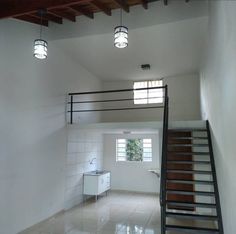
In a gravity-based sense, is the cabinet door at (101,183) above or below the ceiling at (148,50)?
below

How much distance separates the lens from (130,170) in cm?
777

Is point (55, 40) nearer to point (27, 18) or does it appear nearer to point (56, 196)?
point (27, 18)

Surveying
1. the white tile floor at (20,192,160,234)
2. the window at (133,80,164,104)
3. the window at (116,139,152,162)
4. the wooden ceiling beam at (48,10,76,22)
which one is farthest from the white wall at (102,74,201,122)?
the wooden ceiling beam at (48,10,76,22)

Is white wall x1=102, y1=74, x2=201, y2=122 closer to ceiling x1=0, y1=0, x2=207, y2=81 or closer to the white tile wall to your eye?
ceiling x1=0, y1=0, x2=207, y2=81

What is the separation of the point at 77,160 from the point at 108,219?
5.97 ft

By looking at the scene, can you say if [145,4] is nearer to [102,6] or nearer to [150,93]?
[102,6]

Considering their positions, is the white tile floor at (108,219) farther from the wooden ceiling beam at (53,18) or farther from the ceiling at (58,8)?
the wooden ceiling beam at (53,18)

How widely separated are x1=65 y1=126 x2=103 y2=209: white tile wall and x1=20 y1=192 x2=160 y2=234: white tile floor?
0.32 metres

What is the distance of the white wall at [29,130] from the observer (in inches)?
154

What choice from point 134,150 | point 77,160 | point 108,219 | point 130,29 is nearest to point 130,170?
point 134,150

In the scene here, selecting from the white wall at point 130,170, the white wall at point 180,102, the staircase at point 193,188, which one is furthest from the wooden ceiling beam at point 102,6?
the white wall at point 130,170

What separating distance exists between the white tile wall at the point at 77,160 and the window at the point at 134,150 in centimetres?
110

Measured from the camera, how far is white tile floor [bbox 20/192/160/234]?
4344 millimetres

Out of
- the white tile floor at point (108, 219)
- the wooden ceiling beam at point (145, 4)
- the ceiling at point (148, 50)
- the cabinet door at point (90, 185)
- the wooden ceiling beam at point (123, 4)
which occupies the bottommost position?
the white tile floor at point (108, 219)
